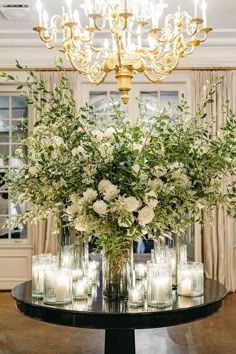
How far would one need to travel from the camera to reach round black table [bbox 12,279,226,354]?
2.29 m

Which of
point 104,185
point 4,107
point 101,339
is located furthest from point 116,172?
point 4,107

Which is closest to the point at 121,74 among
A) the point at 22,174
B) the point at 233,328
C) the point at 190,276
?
the point at 22,174

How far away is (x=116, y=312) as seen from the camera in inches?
90.9

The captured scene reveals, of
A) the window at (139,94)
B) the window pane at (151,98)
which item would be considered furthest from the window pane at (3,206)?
the window pane at (151,98)

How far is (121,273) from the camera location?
2547 mm

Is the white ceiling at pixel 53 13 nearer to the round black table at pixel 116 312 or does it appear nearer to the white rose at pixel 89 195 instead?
the white rose at pixel 89 195

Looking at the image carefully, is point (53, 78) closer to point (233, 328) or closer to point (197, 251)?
point (197, 251)

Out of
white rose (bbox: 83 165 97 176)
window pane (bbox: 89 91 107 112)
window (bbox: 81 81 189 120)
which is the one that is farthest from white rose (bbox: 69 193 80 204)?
window pane (bbox: 89 91 107 112)

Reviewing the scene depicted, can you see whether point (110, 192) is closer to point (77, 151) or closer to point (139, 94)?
point (77, 151)

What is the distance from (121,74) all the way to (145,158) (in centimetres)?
176

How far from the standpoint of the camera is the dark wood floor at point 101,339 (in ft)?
13.6

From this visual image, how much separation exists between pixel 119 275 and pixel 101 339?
2066 millimetres

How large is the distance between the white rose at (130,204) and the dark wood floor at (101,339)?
207 cm

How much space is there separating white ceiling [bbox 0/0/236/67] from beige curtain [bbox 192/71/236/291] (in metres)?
0.47
